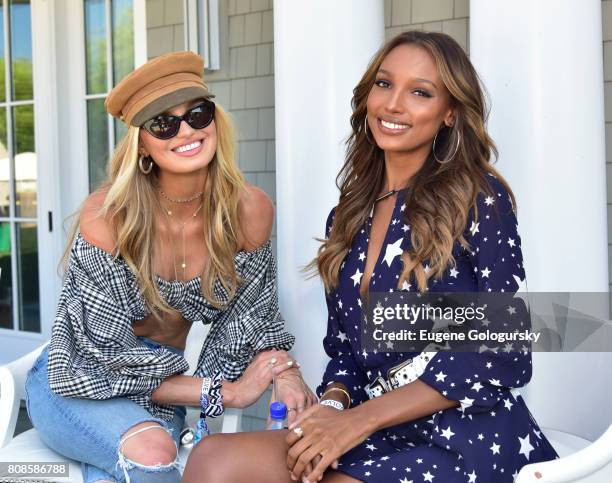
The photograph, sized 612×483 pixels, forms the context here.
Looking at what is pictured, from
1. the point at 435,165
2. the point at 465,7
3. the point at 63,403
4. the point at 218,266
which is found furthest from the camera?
the point at 465,7

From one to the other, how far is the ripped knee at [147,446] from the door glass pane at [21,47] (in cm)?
327

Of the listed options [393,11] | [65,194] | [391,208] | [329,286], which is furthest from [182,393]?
[65,194]

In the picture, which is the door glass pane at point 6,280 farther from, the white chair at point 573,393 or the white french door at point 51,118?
the white chair at point 573,393

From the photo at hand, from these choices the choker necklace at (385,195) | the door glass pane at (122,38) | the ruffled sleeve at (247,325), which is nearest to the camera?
the choker necklace at (385,195)

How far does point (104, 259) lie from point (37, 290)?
289 centimetres

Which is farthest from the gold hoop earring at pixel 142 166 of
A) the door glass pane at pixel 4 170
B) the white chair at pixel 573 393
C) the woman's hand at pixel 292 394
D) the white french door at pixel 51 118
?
the door glass pane at pixel 4 170

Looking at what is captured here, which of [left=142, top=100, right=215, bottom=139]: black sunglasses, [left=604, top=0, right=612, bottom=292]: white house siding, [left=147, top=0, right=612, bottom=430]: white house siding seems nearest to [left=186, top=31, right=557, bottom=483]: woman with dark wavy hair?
[left=142, top=100, right=215, bottom=139]: black sunglasses

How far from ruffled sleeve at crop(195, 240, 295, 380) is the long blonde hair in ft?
0.18

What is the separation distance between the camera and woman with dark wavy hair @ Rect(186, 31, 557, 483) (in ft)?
5.71

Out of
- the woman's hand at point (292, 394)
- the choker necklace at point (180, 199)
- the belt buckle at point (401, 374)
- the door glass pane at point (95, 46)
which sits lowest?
the woman's hand at point (292, 394)

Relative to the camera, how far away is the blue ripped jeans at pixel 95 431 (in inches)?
83.8

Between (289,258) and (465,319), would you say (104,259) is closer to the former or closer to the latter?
(289,258)

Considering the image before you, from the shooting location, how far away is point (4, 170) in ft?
16.7

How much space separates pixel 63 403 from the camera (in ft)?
7.50
